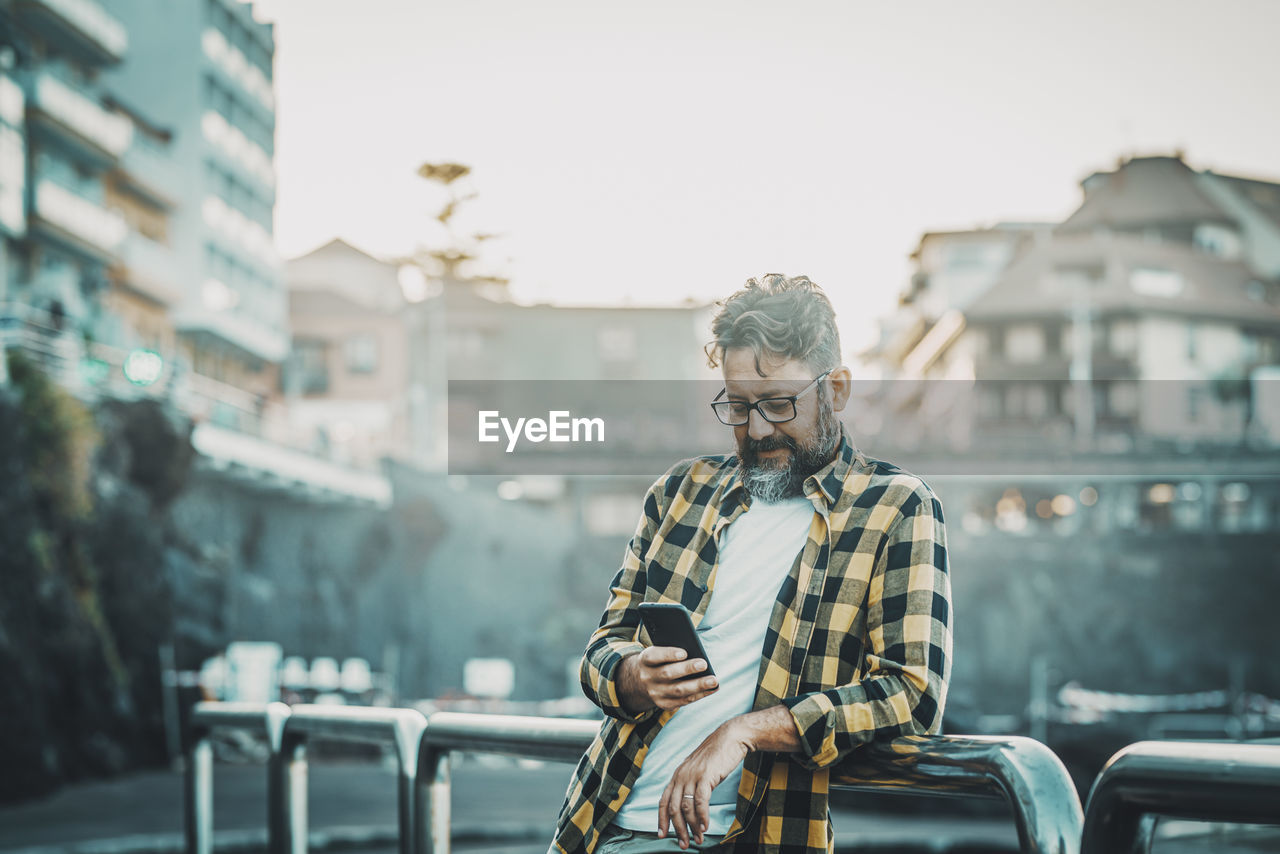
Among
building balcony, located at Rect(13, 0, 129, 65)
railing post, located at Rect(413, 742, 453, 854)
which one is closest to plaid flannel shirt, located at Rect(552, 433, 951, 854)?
railing post, located at Rect(413, 742, 453, 854)

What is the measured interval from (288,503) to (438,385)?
13.4 meters

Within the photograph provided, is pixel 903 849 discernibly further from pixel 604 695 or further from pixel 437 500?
pixel 437 500

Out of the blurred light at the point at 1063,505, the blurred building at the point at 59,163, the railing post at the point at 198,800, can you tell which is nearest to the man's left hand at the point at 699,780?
the railing post at the point at 198,800

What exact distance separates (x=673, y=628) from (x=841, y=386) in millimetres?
588

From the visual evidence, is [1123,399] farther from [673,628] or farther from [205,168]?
[673,628]

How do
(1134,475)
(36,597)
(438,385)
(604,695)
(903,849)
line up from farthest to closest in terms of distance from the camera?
(438,385), (1134,475), (36,597), (903,849), (604,695)

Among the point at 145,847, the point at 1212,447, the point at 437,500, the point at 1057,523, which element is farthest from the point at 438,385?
the point at 145,847

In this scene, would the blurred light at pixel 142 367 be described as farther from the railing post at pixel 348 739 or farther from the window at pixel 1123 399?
the window at pixel 1123 399

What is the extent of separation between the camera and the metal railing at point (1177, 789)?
135cm

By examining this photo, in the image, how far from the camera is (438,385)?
48.5 meters

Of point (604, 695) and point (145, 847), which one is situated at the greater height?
point (604, 695)

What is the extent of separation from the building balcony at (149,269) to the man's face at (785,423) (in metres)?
35.3

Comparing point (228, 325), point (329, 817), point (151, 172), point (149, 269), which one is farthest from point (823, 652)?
point (228, 325)

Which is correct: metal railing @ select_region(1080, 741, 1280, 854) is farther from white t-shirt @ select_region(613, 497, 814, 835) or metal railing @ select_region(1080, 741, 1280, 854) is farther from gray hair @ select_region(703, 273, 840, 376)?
gray hair @ select_region(703, 273, 840, 376)
